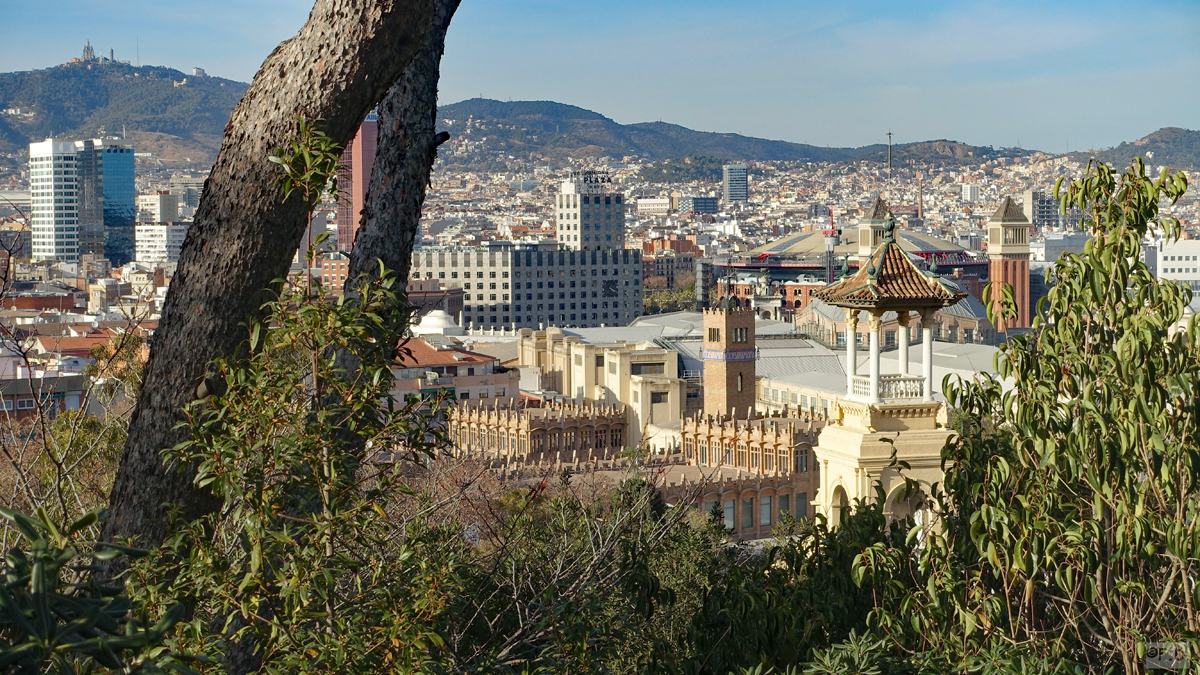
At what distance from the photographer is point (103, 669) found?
349 cm

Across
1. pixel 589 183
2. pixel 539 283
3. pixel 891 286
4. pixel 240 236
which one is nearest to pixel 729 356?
pixel 891 286

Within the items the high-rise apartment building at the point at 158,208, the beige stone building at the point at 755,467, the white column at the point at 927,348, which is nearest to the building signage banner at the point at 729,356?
the beige stone building at the point at 755,467

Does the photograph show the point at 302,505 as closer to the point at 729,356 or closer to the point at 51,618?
the point at 51,618

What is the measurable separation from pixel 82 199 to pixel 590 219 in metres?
59.1

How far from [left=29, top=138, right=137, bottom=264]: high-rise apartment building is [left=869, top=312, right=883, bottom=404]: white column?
137 m

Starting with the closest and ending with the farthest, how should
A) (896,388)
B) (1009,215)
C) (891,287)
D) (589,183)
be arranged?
(896,388), (891,287), (1009,215), (589,183)

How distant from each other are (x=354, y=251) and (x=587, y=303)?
316ft

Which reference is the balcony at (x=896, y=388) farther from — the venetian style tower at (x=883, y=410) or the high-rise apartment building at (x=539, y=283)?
the high-rise apartment building at (x=539, y=283)

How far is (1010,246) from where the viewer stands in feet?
249

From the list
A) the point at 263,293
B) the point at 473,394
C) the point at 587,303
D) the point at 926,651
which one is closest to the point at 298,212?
the point at 263,293

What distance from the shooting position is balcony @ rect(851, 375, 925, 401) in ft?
39.0

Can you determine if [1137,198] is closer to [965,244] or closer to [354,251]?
[354,251]

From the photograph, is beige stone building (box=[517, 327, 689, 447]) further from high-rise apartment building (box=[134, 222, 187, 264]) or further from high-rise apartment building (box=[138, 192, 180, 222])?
high-rise apartment building (box=[138, 192, 180, 222])

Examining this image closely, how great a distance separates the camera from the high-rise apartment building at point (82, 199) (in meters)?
144
